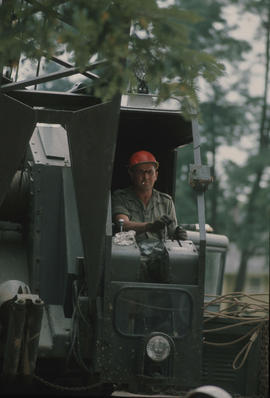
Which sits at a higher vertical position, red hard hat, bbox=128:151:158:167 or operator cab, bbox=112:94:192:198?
operator cab, bbox=112:94:192:198

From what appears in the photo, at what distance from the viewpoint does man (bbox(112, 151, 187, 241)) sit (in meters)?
7.53

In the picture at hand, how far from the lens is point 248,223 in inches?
1080

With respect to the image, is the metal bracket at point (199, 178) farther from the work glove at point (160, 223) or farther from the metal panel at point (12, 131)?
the metal panel at point (12, 131)

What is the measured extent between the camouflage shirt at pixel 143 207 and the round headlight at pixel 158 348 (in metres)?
1.20

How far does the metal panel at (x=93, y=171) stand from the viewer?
639 centimetres

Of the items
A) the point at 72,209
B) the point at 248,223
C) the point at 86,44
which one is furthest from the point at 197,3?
the point at 86,44

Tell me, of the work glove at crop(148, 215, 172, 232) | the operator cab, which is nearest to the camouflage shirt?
the work glove at crop(148, 215, 172, 232)

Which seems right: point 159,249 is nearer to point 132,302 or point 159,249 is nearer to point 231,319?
point 132,302

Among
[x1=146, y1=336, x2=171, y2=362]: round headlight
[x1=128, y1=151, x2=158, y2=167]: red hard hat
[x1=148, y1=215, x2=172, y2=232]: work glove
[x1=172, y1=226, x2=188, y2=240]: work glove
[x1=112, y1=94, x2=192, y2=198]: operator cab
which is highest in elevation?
[x1=112, y1=94, x2=192, y2=198]: operator cab

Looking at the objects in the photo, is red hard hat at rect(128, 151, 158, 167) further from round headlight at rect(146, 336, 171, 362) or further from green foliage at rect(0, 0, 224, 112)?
green foliage at rect(0, 0, 224, 112)

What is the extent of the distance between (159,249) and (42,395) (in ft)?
5.30

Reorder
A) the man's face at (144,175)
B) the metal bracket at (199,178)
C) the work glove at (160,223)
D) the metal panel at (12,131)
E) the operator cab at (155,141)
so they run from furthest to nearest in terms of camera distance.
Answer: the operator cab at (155,141), the man's face at (144,175), the metal bracket at (199,178), the work glove at (160,223), the metal panel at (12,131)

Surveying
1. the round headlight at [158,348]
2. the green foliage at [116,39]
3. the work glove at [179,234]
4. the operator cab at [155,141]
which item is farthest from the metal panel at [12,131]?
the operator cab at [155,141]

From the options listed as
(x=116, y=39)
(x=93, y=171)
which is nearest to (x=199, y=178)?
(x=93, y=171)
